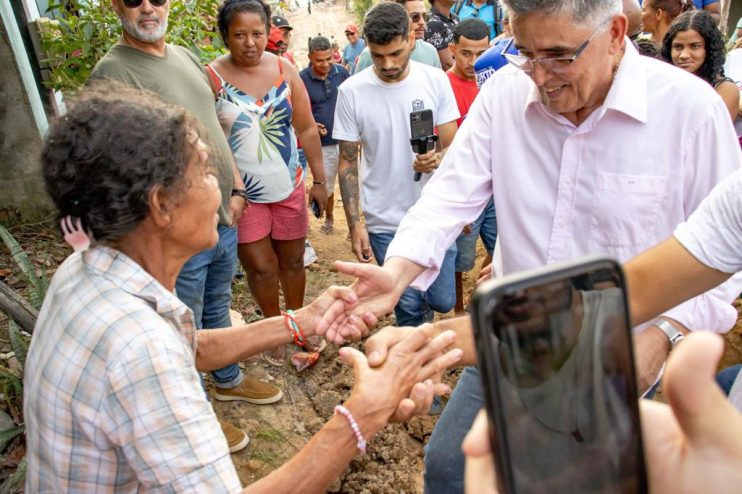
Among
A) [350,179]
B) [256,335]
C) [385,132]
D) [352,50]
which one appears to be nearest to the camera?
[256,335]

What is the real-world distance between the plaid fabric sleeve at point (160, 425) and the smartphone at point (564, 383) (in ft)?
3.03

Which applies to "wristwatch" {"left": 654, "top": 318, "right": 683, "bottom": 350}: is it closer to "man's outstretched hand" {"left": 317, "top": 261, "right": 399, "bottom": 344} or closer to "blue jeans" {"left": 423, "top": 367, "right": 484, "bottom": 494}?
"blue jeans" {"left": 423, "top": 367, "right": 484, "bottom": 494}

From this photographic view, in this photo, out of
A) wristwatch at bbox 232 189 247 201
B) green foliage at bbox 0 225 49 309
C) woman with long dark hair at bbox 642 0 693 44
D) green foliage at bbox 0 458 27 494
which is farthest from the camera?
woman with long dark hair at bbox 642 0 693 44

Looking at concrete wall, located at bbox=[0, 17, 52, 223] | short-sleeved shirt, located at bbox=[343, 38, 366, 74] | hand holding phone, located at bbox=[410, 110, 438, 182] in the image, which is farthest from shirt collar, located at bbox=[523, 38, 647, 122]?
short-sleeved shirt, located at bbox=[343, 38, 366, 74]

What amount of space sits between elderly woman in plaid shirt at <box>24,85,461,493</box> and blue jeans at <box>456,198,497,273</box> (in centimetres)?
280

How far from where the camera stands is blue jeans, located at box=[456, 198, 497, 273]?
4512 millimetres

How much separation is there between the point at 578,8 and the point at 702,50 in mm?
3279

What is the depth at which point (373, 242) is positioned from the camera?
4176 mm

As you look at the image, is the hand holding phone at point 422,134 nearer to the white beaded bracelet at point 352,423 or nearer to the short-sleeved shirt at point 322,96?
the white beaded bracelet at point 352,423

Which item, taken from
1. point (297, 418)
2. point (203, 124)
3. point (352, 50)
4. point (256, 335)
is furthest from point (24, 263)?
point (352, 50)

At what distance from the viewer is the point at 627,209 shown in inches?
78.7

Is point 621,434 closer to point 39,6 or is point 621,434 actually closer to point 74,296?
point 74,296

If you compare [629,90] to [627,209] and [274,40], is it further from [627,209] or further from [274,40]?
[274,40]

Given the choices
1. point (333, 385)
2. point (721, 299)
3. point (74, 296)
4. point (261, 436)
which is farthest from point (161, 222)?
point (333, 385)
